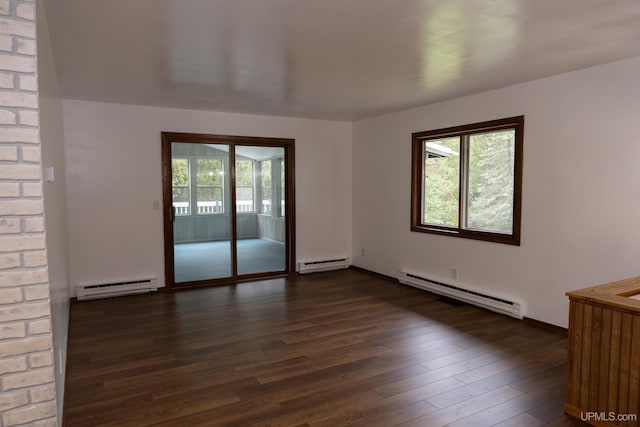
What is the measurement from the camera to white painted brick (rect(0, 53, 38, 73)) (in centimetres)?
164

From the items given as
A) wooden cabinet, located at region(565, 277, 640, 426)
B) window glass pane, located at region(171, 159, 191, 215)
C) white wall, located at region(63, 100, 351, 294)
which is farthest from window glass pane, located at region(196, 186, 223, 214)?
wooden cabinet, located at region(565, 277, 640, 426)

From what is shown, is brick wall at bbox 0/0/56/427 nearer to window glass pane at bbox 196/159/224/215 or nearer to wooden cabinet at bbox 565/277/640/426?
wooden cabinet at bbox 565/277/640/426

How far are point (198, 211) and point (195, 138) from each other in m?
1.02

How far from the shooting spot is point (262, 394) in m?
2.80

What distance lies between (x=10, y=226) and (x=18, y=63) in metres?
0.67

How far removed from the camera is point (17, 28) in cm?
166

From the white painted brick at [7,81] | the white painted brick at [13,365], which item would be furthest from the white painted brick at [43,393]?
the white painted brick at [7,81]

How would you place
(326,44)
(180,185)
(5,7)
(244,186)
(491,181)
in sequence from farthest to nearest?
1. (244,186)
2. (180,185)
3. (491,181)
4. (326,44)
5. (5,7)

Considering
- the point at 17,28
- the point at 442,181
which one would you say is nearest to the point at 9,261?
the point at 17,28

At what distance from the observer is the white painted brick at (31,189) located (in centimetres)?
170

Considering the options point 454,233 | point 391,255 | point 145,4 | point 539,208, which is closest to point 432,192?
point 454,233

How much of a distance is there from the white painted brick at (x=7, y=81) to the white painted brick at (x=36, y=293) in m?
0.83

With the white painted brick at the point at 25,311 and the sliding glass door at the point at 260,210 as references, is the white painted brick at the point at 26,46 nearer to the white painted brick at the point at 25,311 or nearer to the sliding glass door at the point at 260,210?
the white painted brick at the point at 25,311

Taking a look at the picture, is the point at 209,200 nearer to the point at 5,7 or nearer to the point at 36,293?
the point at 36,293
